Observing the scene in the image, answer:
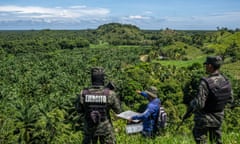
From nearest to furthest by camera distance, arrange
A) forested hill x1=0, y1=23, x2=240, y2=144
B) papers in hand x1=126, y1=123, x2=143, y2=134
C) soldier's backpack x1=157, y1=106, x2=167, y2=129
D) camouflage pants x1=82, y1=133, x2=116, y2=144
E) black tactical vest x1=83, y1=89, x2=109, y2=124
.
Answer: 1. black tactical vest x1=83, y1=89, x2=109, y2=124
2. camouflage pants x1=82, y1=133, x2=116, y2=144
3. papers in hand x1=126, y1=123, x2=143, y2=134
4. soldier's backpack x1=157, y1=106, x2=167, y2=129
5. forested hill x1=0, y1=23, x2=240, y2=144

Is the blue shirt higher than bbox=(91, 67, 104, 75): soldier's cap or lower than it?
lower

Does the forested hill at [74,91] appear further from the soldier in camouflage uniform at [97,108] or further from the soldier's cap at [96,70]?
the soldier's cap at [96,70]

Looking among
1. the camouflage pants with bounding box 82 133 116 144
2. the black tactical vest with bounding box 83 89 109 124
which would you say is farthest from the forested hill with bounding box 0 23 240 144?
the black tactical vest with bounding box 83 89 109 124

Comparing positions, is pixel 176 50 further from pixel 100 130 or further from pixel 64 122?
pixel 100 130

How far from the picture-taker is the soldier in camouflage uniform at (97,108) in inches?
230

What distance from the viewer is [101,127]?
5934 millimetres

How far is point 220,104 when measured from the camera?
5738 millimetres

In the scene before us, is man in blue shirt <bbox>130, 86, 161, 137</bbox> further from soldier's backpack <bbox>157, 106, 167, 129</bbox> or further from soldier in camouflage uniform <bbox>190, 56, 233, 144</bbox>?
soldier in camouflage uniform <bbox>190, 56, 233, 144</bbox>

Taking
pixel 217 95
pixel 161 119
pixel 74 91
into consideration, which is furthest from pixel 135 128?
pixel 74 91

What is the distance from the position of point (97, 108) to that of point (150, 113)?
170 cm

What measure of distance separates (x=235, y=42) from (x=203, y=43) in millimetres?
21021

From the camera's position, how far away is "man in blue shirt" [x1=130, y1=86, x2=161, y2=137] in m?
7.19

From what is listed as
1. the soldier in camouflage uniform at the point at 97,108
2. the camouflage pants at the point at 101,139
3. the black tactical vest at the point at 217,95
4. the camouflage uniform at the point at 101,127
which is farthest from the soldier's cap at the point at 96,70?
the black tactical vest at the point at 217,95

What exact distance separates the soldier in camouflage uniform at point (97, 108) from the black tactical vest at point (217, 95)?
1518 mm
